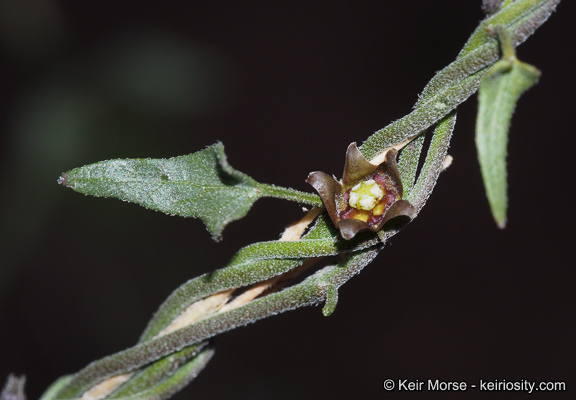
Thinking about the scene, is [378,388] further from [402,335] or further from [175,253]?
[175,253]

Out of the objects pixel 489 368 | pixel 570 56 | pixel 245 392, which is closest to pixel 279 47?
pixel 570 56

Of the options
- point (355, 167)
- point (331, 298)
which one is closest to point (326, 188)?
point (355, 167)

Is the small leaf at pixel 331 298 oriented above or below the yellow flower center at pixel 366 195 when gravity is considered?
below

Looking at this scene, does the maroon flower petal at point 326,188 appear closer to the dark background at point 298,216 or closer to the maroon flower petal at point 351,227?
the maroon flower petal at point 351,227

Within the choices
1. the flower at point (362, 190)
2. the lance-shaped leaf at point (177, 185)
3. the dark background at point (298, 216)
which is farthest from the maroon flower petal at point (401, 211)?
the dark background at point (298, 216)

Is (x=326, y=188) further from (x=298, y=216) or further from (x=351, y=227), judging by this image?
(x=298, y=216)
